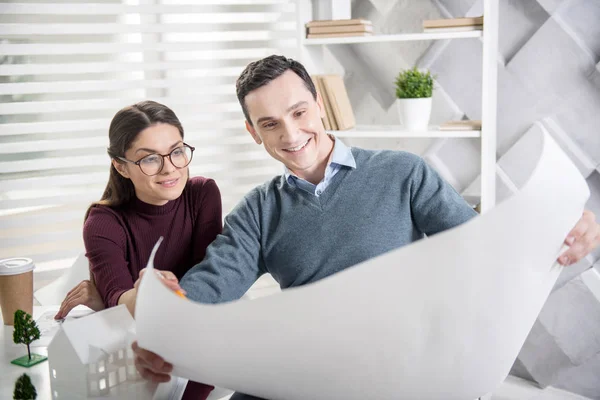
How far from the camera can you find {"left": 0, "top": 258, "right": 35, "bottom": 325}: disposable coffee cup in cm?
152

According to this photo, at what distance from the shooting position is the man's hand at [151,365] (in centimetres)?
105

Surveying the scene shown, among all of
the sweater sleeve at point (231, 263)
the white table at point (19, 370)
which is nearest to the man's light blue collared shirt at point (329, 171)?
the sweater sleeve at point (231, 263)

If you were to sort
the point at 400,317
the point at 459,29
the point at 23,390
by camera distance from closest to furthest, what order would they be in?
1. the point at 400,317
2. the point at 23,390
3. the point at 459,29

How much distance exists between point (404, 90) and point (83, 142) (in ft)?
4.00

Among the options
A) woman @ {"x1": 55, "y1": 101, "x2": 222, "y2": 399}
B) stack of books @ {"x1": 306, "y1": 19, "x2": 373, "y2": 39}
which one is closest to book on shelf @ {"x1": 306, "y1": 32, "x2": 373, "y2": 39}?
stack of books @ {"x1": 306, "y1": 19, "x2": 373, "y2": 39}

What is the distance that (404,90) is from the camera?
2400mm

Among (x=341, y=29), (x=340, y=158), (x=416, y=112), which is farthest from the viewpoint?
(x=341, y=29)

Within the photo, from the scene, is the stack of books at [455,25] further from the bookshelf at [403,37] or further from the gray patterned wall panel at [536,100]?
the gray patterned wall panel at [536,100]

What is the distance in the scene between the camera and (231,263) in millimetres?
1480

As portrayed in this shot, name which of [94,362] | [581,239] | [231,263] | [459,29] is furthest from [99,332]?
[459,29]

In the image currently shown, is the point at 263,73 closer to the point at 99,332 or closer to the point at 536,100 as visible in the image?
the point at 99,332

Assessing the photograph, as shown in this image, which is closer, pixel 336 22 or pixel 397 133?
pixel 397 133

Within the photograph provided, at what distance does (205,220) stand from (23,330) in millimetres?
536

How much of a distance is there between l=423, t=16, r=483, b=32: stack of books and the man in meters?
0.87
